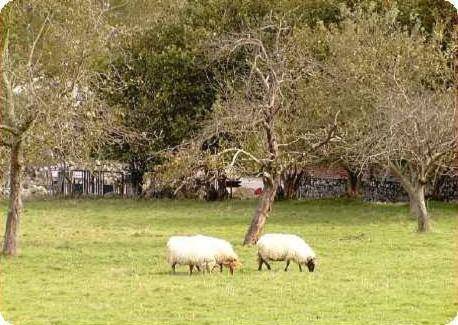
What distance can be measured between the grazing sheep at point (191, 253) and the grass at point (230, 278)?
563 mm

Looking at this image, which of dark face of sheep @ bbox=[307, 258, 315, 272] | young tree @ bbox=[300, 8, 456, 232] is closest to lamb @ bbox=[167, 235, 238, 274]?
dark face of sheep @ bbox=[307, 258, 315, 272]

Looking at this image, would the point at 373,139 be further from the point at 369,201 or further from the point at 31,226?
the point at 369,201

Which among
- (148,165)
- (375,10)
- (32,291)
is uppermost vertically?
(375,10)

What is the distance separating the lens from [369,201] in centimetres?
4931

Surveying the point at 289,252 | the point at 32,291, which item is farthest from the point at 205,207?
the point at 32,291

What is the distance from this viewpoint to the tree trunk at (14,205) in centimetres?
2573

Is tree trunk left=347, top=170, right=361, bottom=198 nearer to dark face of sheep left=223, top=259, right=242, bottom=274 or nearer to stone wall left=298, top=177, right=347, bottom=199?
stone wall left=298, top=177, right=347, bottom=199

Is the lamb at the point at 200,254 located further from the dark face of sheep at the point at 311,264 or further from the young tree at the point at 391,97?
the young tree at the point at 391,97

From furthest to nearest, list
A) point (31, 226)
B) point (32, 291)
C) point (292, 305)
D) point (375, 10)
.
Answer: point (375, 10) → point (31, 226) → point (32, 291) → point (292, 305)

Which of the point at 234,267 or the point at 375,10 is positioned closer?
the point at 234,267

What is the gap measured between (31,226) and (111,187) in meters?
22.2

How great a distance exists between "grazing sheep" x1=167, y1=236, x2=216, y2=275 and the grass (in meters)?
0.56

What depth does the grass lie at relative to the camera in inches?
683

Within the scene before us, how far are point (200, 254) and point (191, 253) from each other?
0.21m
